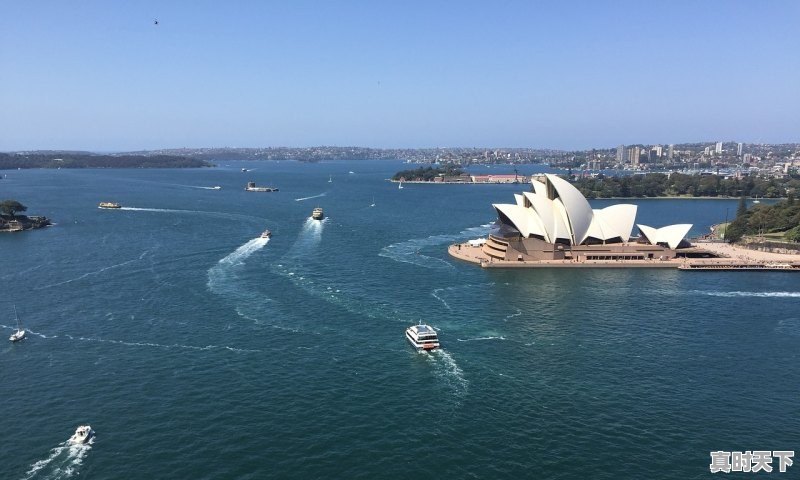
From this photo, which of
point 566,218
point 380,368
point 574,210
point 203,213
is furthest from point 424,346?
point 203,213

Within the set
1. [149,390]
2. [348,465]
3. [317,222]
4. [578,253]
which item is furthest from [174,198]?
[348,465]

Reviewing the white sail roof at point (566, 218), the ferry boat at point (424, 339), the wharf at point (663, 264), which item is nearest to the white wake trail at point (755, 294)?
the wharf at point (663, 264)

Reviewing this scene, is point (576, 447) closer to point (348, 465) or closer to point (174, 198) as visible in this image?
point (348, 465)

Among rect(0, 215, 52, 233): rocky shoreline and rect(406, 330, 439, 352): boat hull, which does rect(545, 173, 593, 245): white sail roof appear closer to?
rect(406, 330, 439, 352): boat hull

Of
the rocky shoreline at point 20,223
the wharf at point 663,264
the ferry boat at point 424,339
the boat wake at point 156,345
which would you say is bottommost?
the boat wake at point 156,345

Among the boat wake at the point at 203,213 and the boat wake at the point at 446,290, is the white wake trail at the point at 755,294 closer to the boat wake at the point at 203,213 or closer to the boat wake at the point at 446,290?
the boat wake at the point at 446,290

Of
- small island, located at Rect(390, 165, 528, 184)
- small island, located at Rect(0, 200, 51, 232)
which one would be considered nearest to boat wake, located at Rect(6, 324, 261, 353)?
small island, located at Rect(0, 200, 51, 232)
